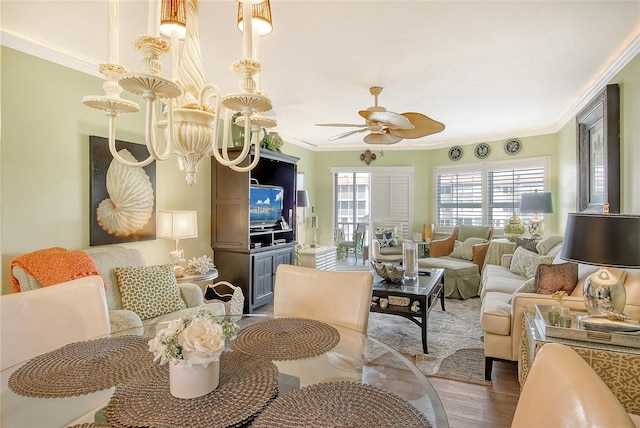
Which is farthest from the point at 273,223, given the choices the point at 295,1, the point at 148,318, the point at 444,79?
the point at 295,1

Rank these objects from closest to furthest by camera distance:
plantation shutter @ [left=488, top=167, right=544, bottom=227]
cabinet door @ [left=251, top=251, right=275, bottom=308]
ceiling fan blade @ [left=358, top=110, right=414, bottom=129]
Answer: ceiling fan blade @ [left=358, top=110, right=414, bottom=129] < cabinet door @ [left=251, top=251, right=275, bottom=308] < plantation shutter @ [left=488, top=167, right=544, bottom=227]

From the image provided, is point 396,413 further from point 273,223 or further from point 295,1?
point 273,223

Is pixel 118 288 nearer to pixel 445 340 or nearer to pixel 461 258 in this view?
pixel 445 340

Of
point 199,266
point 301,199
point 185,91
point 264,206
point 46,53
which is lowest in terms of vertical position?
point 199,266

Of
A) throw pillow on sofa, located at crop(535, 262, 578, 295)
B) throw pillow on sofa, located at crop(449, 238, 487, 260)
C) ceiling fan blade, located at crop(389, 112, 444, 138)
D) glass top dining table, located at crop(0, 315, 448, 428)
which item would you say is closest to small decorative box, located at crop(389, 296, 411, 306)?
throw pillow on sofa, located at crop(535, 262, 578, 295)

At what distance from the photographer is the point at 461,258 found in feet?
17.3

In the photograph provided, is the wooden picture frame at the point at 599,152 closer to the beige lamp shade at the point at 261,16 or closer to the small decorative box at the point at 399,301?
the small decorative box at the point at 399,301

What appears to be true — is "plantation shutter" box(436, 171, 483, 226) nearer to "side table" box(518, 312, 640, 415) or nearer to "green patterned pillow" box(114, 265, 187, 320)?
"side table" box(518, 312, 640, 415)

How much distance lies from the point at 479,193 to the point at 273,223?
3894 mm

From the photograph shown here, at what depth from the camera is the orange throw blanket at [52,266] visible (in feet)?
A: 7.25

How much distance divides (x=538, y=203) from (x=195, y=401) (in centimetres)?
529

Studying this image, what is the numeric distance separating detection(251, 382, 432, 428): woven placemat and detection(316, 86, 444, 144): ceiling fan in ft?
7.78

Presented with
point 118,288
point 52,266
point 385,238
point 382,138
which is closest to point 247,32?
point 52,266

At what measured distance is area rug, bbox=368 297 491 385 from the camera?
8.65 feet
